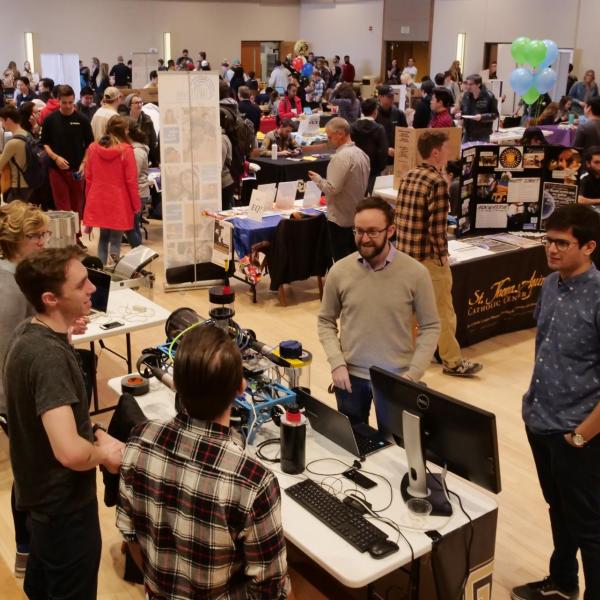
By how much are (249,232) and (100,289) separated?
245 cm

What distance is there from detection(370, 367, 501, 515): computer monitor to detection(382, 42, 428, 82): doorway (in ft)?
66.3

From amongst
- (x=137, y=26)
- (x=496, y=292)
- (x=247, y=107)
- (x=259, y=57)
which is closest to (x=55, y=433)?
(x=496, y=292)

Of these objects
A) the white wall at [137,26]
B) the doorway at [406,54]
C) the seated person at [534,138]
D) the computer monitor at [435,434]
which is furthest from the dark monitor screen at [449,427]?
the doorway at [406,54]

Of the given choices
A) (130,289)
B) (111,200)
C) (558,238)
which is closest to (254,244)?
(111,200)

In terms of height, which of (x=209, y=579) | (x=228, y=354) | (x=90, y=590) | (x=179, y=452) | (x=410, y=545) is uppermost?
(x=228, y=354)

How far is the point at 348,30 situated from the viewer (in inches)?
888

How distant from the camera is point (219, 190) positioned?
703 centimetres

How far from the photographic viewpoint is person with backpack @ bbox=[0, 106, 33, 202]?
24.3ft

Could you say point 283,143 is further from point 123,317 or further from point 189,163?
point 123,317

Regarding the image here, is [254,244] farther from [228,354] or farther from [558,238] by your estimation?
[228,354]

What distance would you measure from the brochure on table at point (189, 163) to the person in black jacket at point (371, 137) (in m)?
1.83

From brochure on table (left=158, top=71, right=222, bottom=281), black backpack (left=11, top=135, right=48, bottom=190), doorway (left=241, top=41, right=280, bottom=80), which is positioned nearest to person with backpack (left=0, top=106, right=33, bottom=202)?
black backpack (left=11, top=135, right=48, bottom=190)

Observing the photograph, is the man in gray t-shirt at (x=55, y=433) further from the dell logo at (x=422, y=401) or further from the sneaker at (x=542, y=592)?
the sneaker at (x=542, y=592)

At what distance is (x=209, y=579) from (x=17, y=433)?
833mm
